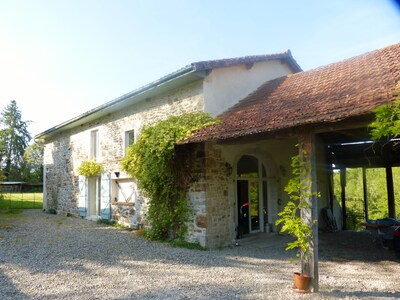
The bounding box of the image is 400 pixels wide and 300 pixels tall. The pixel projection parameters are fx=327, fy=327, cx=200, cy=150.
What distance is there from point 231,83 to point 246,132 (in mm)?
3985

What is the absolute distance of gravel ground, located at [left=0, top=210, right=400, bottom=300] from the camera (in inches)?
191

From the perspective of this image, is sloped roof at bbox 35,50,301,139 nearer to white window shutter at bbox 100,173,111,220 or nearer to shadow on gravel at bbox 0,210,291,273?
white window shutter at bbox 100,173,111,220

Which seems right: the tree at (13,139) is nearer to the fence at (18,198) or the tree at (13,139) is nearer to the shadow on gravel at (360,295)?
the fence at (18,198)

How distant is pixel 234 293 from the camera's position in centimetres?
484

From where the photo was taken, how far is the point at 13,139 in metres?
37.2

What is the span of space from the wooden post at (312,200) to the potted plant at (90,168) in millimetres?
9535

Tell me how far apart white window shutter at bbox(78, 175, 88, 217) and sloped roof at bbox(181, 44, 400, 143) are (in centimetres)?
775

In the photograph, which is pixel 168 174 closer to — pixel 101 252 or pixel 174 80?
pixel 101 252

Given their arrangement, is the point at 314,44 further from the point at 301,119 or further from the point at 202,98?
the point at 202,98

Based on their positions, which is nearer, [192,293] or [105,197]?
[192,293]

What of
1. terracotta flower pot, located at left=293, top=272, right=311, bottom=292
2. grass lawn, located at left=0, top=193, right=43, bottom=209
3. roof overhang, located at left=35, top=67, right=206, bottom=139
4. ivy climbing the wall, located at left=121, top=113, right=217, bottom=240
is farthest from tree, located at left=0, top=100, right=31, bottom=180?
terracotta flower pot, located at left=293, top=272, right=311, bottom=292

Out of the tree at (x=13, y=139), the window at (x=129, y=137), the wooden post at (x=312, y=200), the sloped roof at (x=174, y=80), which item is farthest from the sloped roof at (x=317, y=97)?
A: the tree at (x=13, y=139)

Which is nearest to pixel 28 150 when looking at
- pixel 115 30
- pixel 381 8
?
pixel 115 30

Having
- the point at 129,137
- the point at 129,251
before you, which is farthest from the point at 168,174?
the point at 129,137
